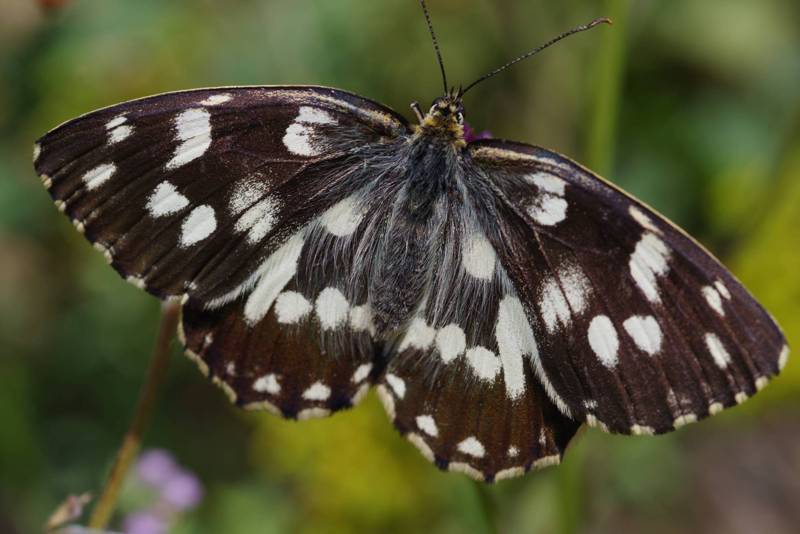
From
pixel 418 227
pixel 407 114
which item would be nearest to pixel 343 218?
pixel 418 227

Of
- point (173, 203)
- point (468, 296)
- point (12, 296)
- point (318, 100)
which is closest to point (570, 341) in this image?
point (468, 296)

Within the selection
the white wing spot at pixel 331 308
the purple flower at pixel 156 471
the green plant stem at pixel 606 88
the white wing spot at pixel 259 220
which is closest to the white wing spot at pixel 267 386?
the white wing spot at pixel 331 308

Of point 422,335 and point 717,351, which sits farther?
point 422,335

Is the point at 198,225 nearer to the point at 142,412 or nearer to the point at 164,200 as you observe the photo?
the point at 164,200

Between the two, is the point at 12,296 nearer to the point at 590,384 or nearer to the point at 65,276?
the point at 65,276

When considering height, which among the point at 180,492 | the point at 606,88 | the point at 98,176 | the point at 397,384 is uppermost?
the point at 98,176

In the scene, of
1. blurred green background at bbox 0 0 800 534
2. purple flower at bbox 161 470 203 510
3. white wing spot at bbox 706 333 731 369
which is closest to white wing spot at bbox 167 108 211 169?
purple flower at bbox 161 470 203 510

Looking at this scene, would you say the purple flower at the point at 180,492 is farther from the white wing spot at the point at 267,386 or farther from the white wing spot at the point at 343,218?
the white wing spot at the point at 343,218
